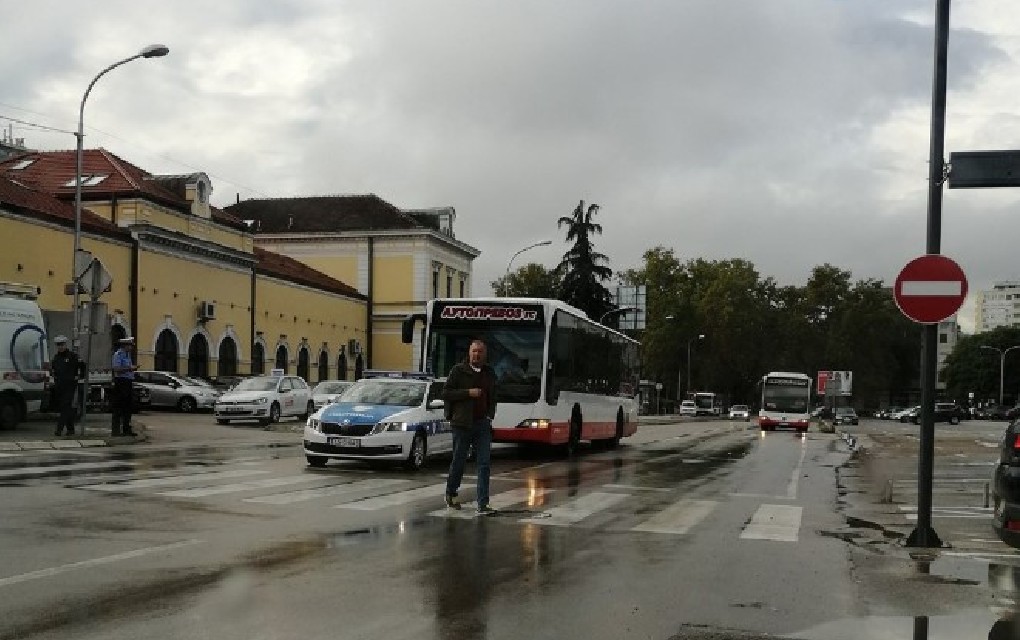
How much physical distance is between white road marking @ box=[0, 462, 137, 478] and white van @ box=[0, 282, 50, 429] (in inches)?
301

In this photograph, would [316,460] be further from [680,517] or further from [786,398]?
[786,398]

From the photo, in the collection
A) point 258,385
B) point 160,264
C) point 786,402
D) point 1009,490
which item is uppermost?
point 160,264

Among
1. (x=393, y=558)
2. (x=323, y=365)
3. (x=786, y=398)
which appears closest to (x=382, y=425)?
(x=393, y=558)

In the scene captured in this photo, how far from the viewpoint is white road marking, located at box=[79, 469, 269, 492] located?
13.1m

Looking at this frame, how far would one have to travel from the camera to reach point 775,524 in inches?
474

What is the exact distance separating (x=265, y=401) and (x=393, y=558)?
27263 millimetres

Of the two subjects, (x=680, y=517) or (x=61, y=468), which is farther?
(x=61, y=468)

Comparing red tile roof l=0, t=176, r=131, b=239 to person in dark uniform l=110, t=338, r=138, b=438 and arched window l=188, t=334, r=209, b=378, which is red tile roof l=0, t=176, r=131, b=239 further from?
person in dark uniform l=110, t=338, r=138, b=438

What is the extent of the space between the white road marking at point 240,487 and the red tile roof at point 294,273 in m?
40.1

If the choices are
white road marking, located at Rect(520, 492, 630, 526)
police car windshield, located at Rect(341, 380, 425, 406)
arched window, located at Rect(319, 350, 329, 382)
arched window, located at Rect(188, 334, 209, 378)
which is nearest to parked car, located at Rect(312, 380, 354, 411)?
arched window, located at Rect(188, 334, 209, 378)

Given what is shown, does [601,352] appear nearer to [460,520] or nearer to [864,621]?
[460,520]

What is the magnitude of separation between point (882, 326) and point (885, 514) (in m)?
111

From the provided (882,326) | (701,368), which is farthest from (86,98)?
(882,326)

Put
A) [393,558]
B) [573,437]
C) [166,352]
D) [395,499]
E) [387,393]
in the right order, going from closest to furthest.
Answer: [393,558]
[395,499]
[387,393]
[573,437]
[166,352]
